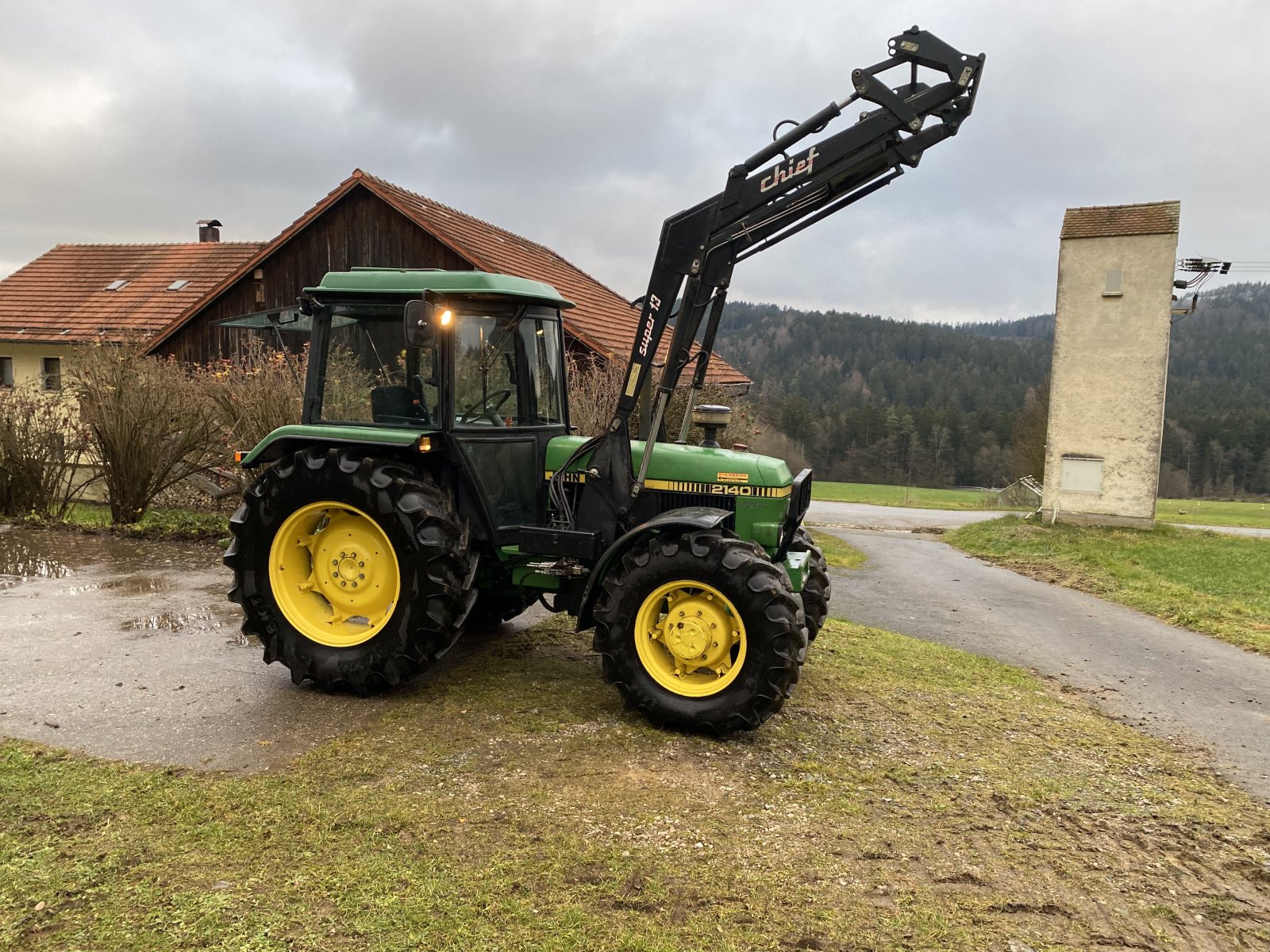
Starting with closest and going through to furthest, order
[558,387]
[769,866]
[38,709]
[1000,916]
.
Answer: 1. [1000,916]
2. [769,866]
3. [38,709]
4. [558,387]

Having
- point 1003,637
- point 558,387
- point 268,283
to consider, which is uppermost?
point 268,283

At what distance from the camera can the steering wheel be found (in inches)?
198

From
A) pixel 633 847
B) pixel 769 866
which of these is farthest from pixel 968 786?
pixel 633 847

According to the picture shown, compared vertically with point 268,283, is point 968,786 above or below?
below

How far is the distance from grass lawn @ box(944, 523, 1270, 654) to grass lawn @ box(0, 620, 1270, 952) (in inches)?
222

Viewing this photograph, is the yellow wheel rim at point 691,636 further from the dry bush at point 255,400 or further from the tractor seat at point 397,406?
the dry bush at point 255,400

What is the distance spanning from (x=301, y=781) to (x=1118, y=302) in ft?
56.3

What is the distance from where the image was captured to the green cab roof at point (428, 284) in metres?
4.94

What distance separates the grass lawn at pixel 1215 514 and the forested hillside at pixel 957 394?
6.52 metres

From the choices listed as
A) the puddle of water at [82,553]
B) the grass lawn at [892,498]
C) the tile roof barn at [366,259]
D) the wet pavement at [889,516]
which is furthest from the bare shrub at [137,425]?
the grass lawn at [892,498]

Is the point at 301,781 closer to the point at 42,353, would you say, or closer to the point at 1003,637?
the point at 1003,637

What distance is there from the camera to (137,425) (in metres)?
10.4

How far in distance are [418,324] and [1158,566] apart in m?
12.6

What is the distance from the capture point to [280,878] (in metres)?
2.98
